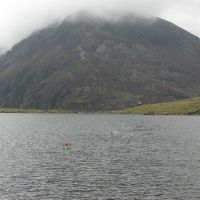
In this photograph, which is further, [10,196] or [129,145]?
[129,145]

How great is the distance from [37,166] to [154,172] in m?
26.5

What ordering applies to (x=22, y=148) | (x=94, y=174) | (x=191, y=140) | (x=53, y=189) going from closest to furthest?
(x=53, y=189) < (x=94, y=174) < (x=22, y=148) < (x=191, y=140)

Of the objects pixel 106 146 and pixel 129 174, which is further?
pixel 106 146

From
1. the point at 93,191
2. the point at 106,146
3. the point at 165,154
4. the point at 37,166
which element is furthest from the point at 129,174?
the point at 106,146

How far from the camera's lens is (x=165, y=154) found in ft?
377

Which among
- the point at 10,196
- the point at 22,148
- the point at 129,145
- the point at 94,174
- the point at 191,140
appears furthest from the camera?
the point at 191,140

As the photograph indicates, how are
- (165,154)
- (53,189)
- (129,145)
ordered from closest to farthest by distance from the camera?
(53,189) → (165,154) → (129,145)

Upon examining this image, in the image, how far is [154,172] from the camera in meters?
88.6

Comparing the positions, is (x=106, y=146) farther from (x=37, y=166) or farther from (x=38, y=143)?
(x=37, y=166)

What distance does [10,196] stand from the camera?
226ft

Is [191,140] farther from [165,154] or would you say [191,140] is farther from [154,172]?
[154,172]

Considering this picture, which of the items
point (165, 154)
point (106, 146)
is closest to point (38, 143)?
point (106, 146)

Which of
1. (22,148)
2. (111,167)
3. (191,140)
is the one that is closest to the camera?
(111,167)

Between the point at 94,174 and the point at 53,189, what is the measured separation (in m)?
14.5
